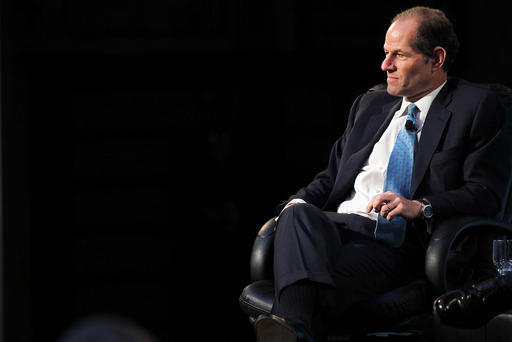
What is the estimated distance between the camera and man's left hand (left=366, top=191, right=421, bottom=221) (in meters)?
2.26

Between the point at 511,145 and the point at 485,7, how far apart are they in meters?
2.31


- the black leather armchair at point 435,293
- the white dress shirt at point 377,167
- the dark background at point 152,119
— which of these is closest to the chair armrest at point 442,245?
the black leather armchair at point 435,293

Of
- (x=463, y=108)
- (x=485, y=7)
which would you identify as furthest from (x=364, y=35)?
(x=463, y=108)

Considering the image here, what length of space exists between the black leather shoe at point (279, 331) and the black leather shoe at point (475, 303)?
328mm

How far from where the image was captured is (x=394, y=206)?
89.4 inches

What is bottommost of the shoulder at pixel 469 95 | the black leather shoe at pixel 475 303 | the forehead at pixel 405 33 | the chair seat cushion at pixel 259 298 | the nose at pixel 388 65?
the chair seat cushion at pixel 259 298

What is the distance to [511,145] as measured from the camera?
243 cm

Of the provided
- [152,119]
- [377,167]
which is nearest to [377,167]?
[377,167]

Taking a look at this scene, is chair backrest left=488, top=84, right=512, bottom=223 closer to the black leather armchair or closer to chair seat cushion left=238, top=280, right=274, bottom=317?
the black leather armchair

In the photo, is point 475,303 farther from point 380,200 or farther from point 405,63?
point 405,63

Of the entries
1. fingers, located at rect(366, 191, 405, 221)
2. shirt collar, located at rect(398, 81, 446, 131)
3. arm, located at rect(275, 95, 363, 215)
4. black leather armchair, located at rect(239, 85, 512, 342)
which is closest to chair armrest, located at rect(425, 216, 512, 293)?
black leather armchair, located at rect(239, 85, 512, 342)

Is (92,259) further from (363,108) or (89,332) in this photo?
(89,332)

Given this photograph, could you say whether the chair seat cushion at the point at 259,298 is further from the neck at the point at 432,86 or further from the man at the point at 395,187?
the neck at the point at 432,86

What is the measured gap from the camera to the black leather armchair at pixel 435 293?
218 centimetres
